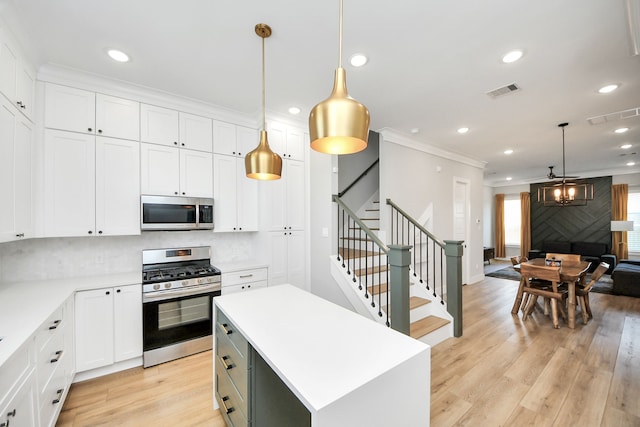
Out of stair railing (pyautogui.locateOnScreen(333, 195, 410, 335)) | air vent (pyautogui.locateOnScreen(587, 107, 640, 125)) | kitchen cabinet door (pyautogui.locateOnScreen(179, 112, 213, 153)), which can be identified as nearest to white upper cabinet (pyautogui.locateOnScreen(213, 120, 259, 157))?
kitchen cabinet door (pyautogui.locateOnScreen(179, 112, 213, 153))

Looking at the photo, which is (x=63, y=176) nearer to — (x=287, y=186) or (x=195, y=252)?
(x=195, y=252)

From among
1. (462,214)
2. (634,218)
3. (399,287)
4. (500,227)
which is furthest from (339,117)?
(500,227)

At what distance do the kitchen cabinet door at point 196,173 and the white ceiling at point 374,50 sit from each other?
684mm

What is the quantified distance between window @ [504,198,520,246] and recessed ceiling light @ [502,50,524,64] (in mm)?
9069

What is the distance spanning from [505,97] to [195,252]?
4276 mm

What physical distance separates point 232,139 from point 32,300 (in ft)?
7.99

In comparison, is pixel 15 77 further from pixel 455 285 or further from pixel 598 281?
pixel 598 281

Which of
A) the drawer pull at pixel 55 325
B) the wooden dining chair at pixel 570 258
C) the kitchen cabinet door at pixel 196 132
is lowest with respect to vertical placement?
the wooden dining chair at pixel 570 258

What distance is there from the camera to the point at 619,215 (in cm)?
731

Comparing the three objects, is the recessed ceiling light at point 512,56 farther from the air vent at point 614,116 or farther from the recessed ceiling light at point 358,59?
the air vent at point 614,116

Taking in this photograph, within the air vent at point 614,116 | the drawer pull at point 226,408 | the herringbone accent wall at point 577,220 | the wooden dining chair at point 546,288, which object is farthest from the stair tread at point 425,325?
the herringbone accent wall at point 577,220

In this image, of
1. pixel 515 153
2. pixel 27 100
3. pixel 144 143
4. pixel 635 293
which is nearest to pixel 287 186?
pixel 144 143

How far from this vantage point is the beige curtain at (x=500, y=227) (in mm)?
9789

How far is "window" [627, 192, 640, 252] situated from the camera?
7289mm
